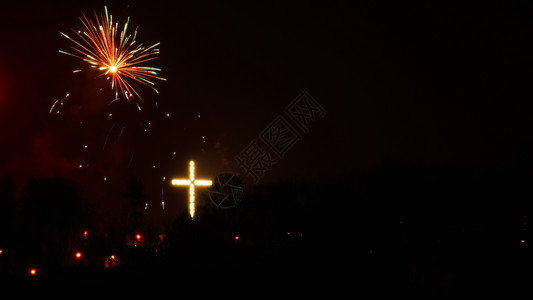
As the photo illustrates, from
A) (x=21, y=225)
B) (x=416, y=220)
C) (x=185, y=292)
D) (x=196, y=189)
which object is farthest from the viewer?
(x=21, y=225)

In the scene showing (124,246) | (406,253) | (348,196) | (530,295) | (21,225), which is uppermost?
(21,225)

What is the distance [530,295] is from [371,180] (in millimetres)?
8189

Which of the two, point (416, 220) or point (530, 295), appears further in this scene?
point (416, 220)

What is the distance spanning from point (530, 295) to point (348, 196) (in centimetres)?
632

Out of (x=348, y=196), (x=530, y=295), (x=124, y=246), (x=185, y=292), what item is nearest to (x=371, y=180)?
(x=348, y=196)

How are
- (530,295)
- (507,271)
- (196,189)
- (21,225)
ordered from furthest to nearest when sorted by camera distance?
(21,225), (196,189), (507,271), (530,295)

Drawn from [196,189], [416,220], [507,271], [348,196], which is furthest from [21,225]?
[507,271]

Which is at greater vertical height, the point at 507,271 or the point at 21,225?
the point at 21,225

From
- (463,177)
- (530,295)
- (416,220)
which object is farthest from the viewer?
(463,177)

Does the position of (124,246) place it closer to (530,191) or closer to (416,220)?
(416,220)

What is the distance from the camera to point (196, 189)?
70.8 ft

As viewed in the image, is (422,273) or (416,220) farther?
(416,220)

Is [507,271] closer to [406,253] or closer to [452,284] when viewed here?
[452,284]

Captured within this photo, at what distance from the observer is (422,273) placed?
46.2 ft
